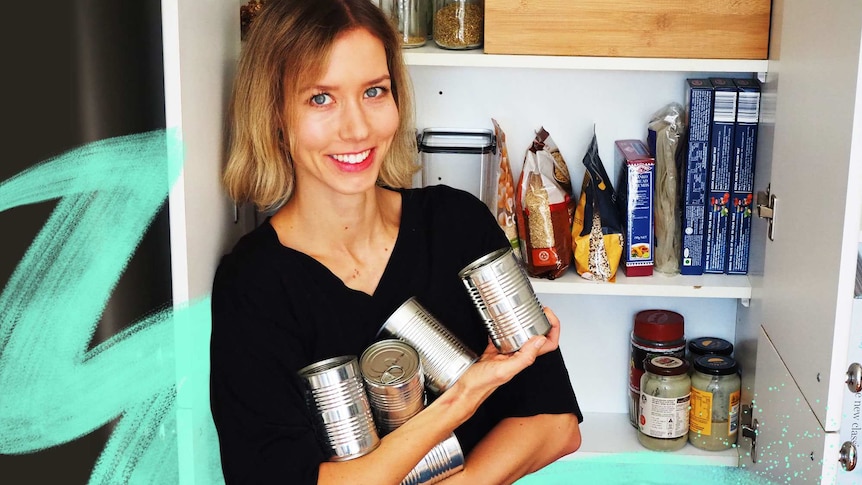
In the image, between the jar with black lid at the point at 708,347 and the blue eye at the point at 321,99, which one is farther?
the jar with black lid at the point at 708,347

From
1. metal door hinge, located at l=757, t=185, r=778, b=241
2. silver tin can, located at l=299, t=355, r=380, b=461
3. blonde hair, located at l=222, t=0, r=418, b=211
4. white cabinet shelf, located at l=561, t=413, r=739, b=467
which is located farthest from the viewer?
white cabinet shelf, located at l=561, t=413, r=739, b=467

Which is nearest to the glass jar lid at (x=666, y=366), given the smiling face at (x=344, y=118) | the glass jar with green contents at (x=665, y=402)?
the glass jar with green contents at (x=665, y=402)

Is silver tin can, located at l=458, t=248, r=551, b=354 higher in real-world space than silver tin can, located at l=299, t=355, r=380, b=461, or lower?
higher

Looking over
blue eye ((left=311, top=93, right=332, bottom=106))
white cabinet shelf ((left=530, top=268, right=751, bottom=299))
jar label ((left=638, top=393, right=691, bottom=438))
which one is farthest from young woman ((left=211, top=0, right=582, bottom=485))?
jar label ((left=638, top=393, right=691, bottom=438))

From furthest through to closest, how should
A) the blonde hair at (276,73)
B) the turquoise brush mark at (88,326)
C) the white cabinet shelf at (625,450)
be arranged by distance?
1. the white cabinet shelf at (625,450)
2. the blonde hair at (276,73)
3. the turquoise brush mark at (88,326)

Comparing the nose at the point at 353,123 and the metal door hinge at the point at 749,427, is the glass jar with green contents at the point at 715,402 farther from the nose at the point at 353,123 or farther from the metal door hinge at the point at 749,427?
the nose at the point at 353,123

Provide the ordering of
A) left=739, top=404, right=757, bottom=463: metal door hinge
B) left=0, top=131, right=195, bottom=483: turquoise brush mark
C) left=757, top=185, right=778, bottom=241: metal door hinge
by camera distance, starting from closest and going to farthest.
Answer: left=0, top=131, right=195, bottom=483: turquoise brush mark < left=757, top=185, right=778, bottom=241: metal door hinge < left=739, top=404, right=757, bottom=463: metal door hinge

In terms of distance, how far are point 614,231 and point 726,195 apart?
17 cm

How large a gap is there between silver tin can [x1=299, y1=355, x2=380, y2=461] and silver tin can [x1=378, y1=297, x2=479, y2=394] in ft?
0.21

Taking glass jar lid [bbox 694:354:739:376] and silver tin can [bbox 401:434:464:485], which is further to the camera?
glass jar lid [bbox 694:354:739:376]

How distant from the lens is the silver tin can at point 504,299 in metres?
0.97

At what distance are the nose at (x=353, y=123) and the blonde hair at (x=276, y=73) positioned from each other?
0.05 meters

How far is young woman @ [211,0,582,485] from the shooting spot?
3.32 ft

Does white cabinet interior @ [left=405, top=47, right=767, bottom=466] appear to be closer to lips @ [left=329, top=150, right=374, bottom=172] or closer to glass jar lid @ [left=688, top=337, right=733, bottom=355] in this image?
glass jar lid @ [left=688, top=337, right=733, bottom=355]
